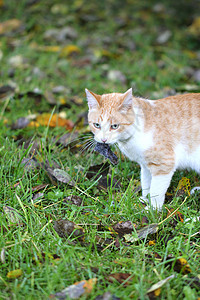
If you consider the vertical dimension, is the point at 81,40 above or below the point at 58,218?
above

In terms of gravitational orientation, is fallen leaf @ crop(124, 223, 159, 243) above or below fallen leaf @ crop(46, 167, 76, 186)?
below

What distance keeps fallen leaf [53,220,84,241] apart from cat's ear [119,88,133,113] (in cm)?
104

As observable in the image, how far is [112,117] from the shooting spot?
2.97 meters

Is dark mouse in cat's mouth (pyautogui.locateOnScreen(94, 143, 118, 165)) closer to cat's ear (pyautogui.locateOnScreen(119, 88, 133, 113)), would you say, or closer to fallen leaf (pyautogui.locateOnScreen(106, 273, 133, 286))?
cat's ear (pyautogui.locateOnScreen(119, 88, 133, 113))

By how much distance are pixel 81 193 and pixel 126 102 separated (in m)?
0.86

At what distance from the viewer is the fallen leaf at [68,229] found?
2600mm

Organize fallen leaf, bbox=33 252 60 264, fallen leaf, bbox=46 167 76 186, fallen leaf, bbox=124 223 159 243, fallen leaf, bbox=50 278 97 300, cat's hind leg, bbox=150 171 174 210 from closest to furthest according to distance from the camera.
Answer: fallen leaf, bbox=50 278 97 300
fallen leaf, bbox=33 252 60 264
fallen leaf, bbox=124 223 159 243
cat's hind leg, bbox=150 171 174 210
fallen leaf, bbox=46 167 76 186

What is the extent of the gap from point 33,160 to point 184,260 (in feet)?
5.75

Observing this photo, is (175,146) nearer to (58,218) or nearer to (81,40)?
(58,218)

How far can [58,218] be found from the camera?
111 inches

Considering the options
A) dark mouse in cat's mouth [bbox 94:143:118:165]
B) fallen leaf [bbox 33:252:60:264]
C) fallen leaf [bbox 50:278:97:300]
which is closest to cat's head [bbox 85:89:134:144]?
dark mouse in cat's mouth [bbox 94:143:118:165]

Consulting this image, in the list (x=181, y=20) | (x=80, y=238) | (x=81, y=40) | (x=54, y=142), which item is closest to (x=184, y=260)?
(x=80, y=238)

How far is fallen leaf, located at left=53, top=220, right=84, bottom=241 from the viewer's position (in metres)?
2.60

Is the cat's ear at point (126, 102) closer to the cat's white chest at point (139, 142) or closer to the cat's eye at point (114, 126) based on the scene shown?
the cat's eye at point (114, 126)
